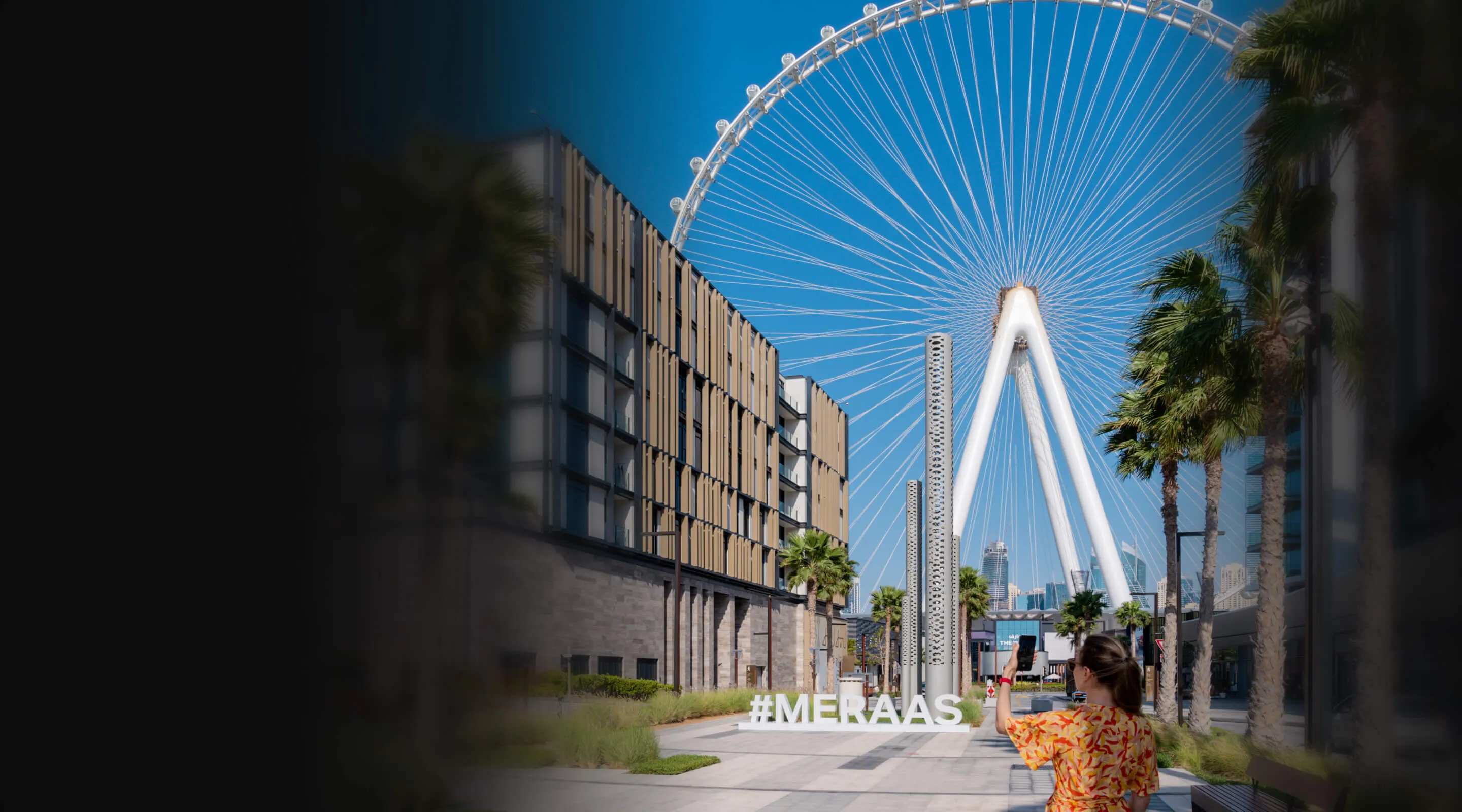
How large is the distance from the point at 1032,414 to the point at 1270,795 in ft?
151

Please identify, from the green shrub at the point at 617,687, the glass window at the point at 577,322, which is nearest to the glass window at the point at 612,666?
the green shrub at the point at 617,687

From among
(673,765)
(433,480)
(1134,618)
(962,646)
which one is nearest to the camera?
(433,480)

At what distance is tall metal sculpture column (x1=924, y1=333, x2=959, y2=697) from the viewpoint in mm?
37625

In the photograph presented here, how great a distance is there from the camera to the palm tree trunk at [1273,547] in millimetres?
5707

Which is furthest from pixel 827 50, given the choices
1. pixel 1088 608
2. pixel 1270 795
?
pixel 1088 608

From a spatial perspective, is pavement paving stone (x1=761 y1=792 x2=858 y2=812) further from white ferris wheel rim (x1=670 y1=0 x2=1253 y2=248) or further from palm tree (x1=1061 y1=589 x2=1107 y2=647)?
palm tree (x1=1061 y1=589 x2=1107 y2=647)

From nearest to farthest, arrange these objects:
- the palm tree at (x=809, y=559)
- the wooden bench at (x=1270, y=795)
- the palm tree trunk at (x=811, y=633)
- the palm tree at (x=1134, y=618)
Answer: the wooden bench at (x=1270, y=795) → the palm tree trunk at (x=811, y=633) → the palm tree at (x=809, y=559) → the palm tree at (x=1134, y=618)

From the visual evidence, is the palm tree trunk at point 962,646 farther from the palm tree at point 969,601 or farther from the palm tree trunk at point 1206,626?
the palm tree trunk at point 1206,626

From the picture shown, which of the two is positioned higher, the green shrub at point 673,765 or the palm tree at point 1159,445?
the palm tree at point 1159,445

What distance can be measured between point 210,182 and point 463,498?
34.4 inches

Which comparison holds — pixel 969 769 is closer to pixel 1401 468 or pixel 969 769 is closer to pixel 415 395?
pixel 1401 468

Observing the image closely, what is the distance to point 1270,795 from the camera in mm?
7867

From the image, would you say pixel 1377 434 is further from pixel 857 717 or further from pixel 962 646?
pixel 962 646

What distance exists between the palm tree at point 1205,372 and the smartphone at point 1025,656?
2007mm
